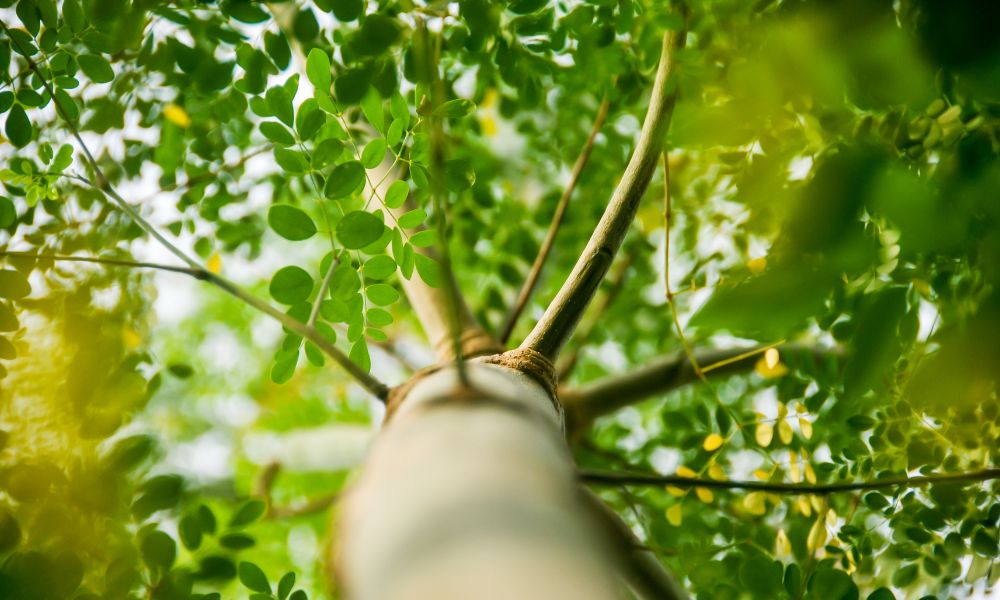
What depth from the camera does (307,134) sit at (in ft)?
4.06

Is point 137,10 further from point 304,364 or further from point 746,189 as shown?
point 304,364

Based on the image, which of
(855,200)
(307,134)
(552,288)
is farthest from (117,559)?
(552,288)

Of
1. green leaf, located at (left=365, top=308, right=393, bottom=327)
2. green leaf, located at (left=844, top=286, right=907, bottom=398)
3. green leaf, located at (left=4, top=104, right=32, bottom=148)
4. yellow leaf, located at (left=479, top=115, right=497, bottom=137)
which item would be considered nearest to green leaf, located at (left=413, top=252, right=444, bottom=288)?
green leaf, located at (left=365, top=308, right=393, bottom=327)

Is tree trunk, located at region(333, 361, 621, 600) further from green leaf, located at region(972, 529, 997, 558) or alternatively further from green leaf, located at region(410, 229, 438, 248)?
green leaf, located at region(972, 529, 997, 558)

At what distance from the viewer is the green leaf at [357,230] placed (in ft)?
3.51

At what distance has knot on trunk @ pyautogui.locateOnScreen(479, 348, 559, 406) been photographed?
1008 millimetres

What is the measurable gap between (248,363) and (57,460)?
4.30m

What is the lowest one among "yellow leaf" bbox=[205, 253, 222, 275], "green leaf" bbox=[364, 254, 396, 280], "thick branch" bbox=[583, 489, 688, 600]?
"yellow leaf" bbox=[205, 253, 222, 275]

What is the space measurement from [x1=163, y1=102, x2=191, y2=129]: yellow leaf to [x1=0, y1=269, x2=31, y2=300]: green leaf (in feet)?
2.69

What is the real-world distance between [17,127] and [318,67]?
744 millimetres

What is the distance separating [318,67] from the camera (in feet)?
4.00

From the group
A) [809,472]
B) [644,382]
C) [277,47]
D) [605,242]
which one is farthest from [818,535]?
[277,47]

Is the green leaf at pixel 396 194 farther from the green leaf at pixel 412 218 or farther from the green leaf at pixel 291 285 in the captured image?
the green leaf at pixel 291 285

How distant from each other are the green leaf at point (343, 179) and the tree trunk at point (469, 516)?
602 millimetres
